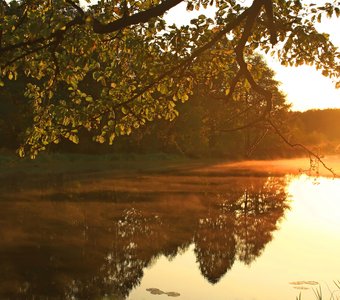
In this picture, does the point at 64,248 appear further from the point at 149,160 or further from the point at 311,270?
the point at 149,160

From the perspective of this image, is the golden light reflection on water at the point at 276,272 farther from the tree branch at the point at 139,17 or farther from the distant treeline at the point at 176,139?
the distant treeline at the point at 176,139

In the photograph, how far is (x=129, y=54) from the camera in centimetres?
950

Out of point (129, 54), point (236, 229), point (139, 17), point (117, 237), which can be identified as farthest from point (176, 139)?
point (139, 17)

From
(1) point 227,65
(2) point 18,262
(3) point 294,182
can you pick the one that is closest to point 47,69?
(1) point 227,65

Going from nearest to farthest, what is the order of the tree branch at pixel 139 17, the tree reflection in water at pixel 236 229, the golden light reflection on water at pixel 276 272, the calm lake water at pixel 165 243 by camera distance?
the tree branch at pixel 139 17 → the golden light reflection on water at pixel 276 272 → the calm lake water at pixel 165 243 → the tree reflection in water at pixel 236 229

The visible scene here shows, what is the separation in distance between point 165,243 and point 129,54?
31.4 feet

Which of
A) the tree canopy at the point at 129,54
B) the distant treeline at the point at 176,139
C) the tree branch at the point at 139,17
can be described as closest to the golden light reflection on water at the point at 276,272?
the tree canopy at the point at 129,54

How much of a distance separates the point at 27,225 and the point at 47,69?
38.6 ft

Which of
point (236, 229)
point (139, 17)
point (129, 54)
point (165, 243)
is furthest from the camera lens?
point (236, 229)

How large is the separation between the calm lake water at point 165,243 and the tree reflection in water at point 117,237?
34mm

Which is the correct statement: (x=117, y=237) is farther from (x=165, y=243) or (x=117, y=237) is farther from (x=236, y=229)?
(x=236, y=229)

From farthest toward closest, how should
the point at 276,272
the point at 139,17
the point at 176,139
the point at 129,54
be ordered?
the point at 176,139, the point at 276,272, the point at 129,54, the point at 139,17

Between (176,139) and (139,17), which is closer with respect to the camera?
(139,17)

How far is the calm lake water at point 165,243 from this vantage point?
42.4 ft
